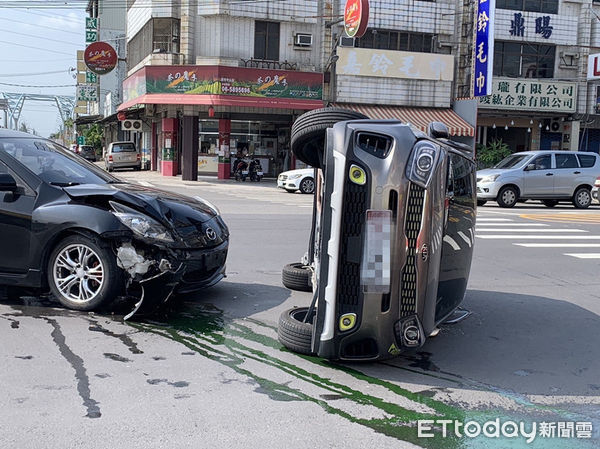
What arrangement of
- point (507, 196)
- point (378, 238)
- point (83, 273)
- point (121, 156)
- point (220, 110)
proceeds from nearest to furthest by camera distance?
point (378, 238) < point (83, 273) < point (507, 196) < point (220, 110) < point (121, 156)

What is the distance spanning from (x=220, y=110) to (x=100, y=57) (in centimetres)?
895

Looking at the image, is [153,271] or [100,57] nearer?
[153,271]

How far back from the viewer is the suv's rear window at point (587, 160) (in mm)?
19688

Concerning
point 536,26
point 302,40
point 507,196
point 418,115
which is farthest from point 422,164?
point 536,26

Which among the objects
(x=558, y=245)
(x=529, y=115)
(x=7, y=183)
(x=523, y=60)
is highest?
(x=523, y=60)

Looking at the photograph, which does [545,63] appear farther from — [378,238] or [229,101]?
[378,238]

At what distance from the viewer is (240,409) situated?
375cm

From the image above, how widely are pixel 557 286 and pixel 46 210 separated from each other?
18.9ft

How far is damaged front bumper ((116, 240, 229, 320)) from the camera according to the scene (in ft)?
17.4

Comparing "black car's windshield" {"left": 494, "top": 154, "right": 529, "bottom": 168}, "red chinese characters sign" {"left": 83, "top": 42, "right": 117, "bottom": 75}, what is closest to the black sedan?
"black car's windshield" {"left": 494, "top": 154, "right": 529, "bottom": 168}

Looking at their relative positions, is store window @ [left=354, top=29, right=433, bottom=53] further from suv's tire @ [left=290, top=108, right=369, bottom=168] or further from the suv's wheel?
the suv's wheel

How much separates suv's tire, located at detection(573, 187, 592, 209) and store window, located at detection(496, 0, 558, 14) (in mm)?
14359

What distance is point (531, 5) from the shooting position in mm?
30922

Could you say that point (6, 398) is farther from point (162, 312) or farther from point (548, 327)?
point (548, 327)
